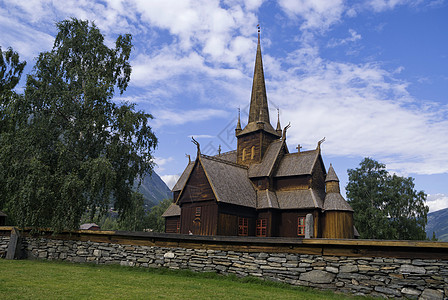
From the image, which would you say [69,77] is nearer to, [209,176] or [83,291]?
[209,176]

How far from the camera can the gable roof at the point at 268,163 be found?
31.6m

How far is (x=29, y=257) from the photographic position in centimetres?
1892

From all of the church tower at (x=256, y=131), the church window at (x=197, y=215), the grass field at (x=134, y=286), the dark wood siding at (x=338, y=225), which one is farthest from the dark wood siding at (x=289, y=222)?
the grass field at (x=134, y=286)

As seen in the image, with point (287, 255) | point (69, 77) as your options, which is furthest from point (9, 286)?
point (69, 77)

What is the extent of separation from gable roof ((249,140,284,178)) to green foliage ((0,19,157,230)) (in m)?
11.6

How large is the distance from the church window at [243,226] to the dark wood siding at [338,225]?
6.35 meters

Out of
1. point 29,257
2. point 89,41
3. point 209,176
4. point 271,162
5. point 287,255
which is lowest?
point 29,257

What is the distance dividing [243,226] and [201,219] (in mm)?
3543

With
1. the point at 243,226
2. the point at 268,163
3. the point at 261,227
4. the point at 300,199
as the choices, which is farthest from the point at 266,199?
the point at 268,163

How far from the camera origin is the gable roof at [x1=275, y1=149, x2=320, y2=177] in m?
30.4

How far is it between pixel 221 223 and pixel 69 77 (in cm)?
1498

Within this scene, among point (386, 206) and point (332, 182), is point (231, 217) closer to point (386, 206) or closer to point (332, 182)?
point (332, 182)

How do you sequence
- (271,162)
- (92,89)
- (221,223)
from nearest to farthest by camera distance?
(92,89)
(221,223)
(271,162)

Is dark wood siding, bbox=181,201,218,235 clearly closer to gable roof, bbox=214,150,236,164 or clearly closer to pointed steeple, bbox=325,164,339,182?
pointed steeple, bbox=325,164,339,182
